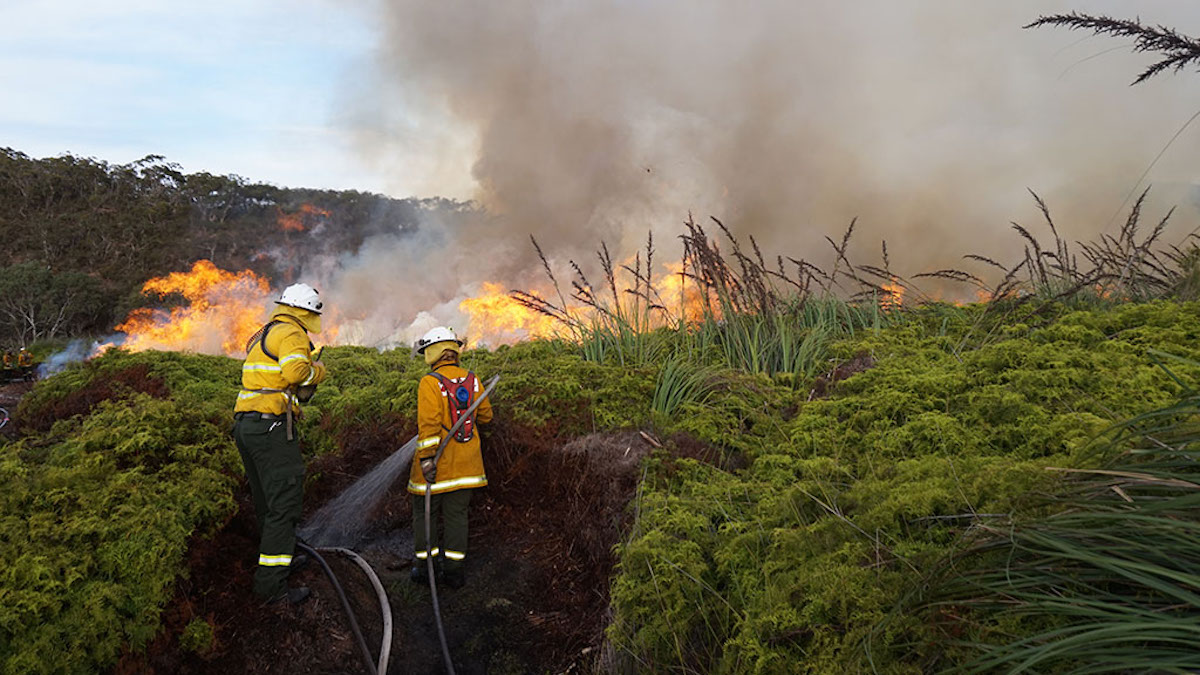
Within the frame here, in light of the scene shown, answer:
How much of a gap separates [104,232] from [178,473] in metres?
52.4

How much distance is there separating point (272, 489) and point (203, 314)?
3193 cm

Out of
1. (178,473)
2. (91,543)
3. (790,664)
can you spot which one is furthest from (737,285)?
(91,543)

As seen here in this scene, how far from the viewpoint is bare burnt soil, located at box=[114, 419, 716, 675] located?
417cm

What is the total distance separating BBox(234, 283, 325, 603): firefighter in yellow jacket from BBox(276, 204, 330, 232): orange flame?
51.7m

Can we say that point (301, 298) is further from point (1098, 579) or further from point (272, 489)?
point (1098, 579)

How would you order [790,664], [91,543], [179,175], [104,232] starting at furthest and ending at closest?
[179,175]
[104,232]
[91,543]
[790,664]

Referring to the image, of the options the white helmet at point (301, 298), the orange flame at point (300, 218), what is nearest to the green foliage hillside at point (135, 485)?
the white helmet at point (301, 298)

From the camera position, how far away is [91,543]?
3.70 m

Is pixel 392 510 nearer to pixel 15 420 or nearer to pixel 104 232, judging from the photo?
pixel 15 420

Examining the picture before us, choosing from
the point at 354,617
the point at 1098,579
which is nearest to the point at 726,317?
the point at 354,617

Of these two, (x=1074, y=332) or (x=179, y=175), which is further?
(x=179, y=175)

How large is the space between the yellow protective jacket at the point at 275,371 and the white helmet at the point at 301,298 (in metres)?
0.18

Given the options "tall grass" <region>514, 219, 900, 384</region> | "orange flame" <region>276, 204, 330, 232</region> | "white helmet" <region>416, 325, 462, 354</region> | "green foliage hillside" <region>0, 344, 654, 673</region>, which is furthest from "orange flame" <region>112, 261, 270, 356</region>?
"white helmet" <region>416, 325, 462, 354</region>

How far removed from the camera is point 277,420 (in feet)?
16.1
